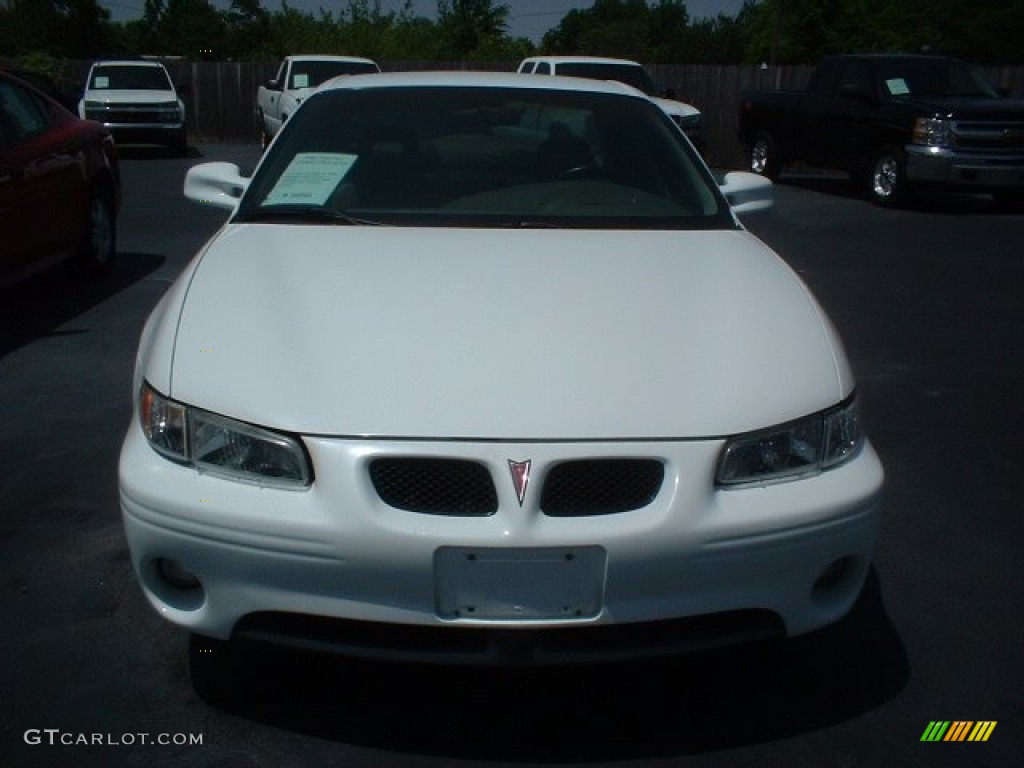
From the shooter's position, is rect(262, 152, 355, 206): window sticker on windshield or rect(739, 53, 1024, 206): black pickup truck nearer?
rect(262, 152, 355, 206): window sticker on windshield

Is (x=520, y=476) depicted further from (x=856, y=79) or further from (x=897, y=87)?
(x=856, y=79)

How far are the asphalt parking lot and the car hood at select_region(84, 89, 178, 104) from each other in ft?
51.1

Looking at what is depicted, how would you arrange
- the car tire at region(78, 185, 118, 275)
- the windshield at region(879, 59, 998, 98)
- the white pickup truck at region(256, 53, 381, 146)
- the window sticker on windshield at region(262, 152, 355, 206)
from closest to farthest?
the window sticker on windshield at region(262, 152, 355, 206), the car tire at region(78, 185, 118, 275), the windshield at region(879, 59, 998, 98), the white pickup truck at region(256, 53, 381, 146)

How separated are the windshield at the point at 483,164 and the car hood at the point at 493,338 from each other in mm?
297

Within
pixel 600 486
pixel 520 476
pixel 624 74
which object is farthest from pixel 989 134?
pixel 520 476

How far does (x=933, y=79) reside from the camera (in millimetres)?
15336

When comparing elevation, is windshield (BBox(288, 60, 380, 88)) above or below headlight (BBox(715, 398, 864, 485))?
below

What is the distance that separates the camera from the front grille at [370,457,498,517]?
8.87ft

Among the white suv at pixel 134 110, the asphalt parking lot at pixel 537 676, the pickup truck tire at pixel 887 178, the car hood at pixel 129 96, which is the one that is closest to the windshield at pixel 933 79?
the pickup truck tire at pixel 887 178

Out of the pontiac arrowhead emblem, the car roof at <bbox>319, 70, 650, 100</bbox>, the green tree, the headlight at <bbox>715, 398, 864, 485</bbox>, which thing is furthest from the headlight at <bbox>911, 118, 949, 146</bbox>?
the green tree

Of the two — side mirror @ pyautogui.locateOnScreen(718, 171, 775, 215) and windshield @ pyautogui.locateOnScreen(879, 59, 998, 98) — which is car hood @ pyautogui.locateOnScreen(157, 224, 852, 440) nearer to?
side mirror @ pyautogui.locateOnScreen(718, 171, 775, 215)

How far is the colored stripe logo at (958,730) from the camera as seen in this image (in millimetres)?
3039

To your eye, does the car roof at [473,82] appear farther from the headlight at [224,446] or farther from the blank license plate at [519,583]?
the blank license plate at [519,583]

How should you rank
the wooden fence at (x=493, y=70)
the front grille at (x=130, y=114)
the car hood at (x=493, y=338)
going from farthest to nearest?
the wooden fence at (x=493, y=70)
the front grille at (x=130, y=114)
the car hood at (x=493, y=338)
